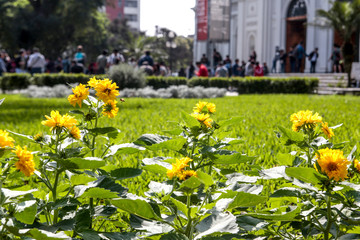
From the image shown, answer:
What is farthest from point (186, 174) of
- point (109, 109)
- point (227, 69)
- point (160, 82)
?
point (227, 69)

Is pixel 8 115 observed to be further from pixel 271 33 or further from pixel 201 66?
pixel 271 33

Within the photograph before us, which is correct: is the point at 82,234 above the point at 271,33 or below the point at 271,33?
below

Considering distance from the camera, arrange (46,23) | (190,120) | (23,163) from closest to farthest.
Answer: (23,163) < (190,120) < (46,23)

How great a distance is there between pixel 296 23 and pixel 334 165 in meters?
31.0

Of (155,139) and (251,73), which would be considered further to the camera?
(251,73)

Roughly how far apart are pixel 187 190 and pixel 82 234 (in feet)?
1.13

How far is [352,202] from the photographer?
1413 mm

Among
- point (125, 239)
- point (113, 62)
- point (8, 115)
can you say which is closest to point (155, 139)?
point (125, 239)

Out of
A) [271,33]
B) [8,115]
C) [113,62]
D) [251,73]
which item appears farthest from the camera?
[271,33]

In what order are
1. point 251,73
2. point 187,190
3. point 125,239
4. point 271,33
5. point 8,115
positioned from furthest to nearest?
point 271,33 → point 251,73 → point 8,115 → point 125,239 → point 187,190

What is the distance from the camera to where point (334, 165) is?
1.31m

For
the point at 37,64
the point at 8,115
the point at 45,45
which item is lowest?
the point at 8,115

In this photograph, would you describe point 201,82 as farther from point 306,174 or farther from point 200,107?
point 306,174

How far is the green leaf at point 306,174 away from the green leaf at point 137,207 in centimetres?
41
